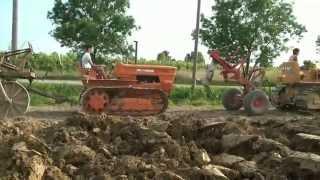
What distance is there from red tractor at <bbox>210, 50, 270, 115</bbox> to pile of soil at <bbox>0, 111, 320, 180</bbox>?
7409mm

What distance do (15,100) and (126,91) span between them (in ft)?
9.95

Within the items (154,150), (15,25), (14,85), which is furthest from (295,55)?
(154,150)

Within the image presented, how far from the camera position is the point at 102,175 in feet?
28.2

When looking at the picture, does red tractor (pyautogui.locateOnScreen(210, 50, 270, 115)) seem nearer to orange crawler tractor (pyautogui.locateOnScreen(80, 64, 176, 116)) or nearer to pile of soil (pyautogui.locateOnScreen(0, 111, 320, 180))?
orange crawler tractor (pyautogui.locateOnScreen(80, 64, 176, 116))

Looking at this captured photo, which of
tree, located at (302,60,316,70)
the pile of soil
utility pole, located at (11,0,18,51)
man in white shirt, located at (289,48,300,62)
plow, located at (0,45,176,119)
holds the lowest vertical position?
the pile of soil

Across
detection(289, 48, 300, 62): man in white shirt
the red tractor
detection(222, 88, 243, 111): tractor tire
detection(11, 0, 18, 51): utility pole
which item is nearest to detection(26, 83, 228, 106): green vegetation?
detection(11, 0, 18, 51): utility pole

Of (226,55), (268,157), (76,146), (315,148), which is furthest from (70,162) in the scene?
(226,55)

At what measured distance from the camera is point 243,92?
20641 mm

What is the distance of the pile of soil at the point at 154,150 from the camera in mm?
8734

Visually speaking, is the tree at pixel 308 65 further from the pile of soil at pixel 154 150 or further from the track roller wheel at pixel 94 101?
the pile of soil at pixel 154 150

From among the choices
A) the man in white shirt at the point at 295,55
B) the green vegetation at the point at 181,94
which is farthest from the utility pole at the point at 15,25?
the man in white shirt at the point at 295,55

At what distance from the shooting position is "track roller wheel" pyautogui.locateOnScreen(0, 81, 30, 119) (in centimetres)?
1583

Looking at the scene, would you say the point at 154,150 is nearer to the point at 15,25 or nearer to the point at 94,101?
the point at 94,101

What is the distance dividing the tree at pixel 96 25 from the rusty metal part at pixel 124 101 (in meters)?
10.8
